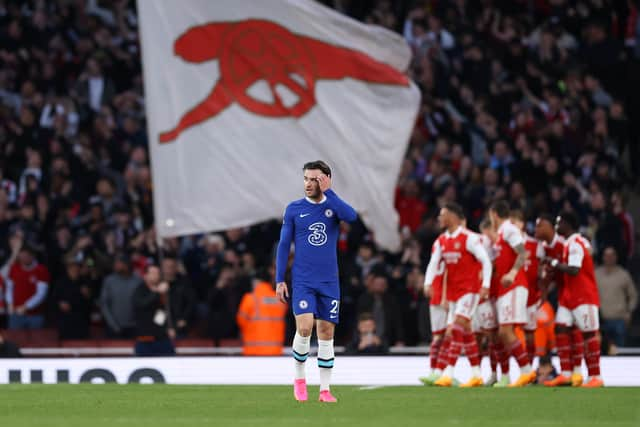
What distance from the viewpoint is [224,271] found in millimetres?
22828

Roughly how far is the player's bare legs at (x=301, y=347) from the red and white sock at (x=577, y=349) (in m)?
5.23

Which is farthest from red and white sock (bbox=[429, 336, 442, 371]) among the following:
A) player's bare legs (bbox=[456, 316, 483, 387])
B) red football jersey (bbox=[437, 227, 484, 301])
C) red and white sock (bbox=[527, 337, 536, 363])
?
red and white sock (bbox=[527, 337, 536, 363])

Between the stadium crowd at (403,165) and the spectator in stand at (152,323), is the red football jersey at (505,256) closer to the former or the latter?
the stadium crowd at (403,165)

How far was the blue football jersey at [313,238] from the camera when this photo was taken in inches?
543

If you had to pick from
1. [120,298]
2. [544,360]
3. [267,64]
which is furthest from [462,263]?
[120,298]

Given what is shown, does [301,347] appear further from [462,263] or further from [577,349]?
[577,349]

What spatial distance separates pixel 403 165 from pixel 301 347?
11.4m

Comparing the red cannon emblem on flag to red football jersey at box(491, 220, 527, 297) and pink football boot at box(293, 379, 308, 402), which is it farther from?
pink football boot at box(293, 379, 308, 402)

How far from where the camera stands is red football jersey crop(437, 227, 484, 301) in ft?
58.6

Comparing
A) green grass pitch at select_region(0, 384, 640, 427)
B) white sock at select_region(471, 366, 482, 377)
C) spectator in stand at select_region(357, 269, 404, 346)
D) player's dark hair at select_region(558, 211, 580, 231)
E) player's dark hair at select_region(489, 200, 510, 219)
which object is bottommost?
green grass pitch at select_region(0, 384, 640, 427)

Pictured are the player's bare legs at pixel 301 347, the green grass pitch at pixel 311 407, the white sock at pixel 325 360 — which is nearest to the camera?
Answer: the green grass pitch at pixel 311 407

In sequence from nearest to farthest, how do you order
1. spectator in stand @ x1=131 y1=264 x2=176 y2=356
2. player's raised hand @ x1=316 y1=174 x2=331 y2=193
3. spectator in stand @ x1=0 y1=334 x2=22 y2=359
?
player's raised hand @ x1=316 y1=174 x2=331 y2=193, spectator in stand @ x1=0 y1=334 x2=22 y2=359, spectator in stand @ x1=131 y1=264 x2=176 y2=356

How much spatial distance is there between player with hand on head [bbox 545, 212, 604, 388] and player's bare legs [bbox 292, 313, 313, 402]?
5082mm

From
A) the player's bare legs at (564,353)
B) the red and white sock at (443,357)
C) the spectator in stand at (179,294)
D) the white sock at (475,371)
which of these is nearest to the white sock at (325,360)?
the red and white sock at (443,357)
